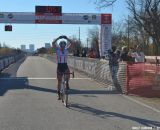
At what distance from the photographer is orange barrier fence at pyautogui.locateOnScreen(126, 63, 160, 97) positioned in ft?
53.2

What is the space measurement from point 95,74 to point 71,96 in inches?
345

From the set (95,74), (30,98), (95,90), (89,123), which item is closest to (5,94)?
(30,98)

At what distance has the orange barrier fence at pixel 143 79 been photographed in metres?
16.2

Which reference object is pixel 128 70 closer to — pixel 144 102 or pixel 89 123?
pixel 144 102

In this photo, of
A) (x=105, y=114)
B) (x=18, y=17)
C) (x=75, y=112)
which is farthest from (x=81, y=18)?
(x=105, y=114)

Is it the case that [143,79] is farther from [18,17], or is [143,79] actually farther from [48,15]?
[18,17]

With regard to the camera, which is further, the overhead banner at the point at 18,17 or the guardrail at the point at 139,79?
the overhead banner at the point at 18,17

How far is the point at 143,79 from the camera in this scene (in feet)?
55.0

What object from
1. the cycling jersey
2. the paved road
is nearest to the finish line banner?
the paved road

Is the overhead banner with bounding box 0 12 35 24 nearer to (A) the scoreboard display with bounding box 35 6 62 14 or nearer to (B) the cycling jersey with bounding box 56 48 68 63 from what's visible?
(A) the scoreboard display with bounding box 35 6 62 14

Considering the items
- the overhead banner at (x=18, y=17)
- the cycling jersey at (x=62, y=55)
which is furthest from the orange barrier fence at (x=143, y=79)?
the overhead banner at (x=18, y=17)

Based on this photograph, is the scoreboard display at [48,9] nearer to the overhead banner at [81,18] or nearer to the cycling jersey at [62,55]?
the overhead banner at [81,18]

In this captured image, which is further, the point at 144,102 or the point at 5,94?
the point at 5,94

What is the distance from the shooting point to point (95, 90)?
742 inches
